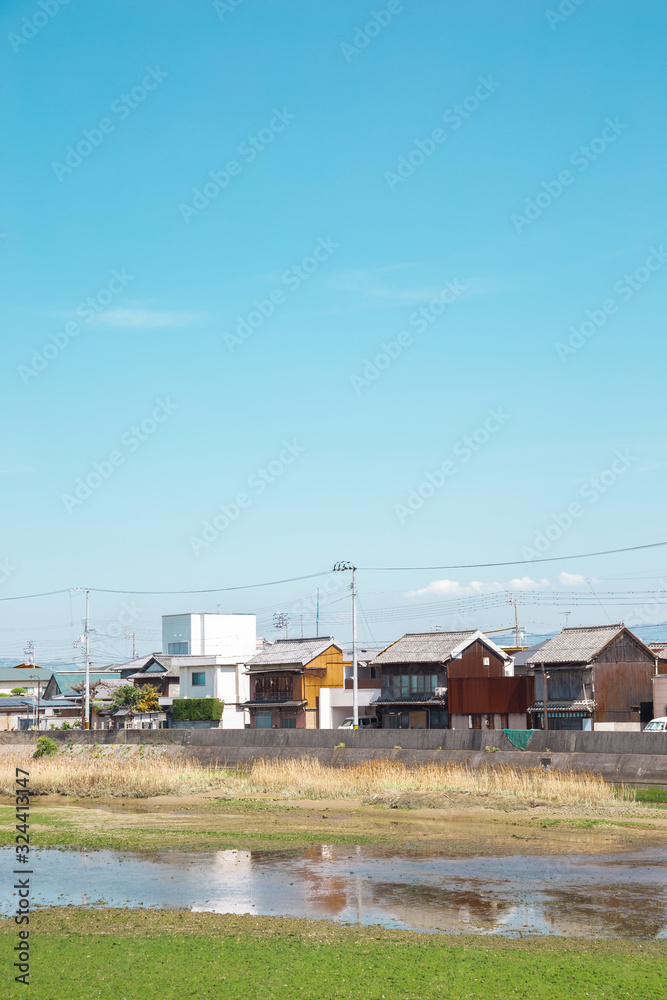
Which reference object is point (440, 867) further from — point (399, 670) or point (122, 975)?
point (399, 670)

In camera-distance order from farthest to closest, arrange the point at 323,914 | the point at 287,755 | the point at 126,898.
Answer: the point at 287,755 < the point at 126,898 < the point at 323,914

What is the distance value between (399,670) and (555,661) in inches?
472

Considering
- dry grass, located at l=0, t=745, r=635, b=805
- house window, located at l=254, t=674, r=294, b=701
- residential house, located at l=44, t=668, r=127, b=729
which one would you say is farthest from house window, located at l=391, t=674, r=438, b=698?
residential house, located at l=44, t=668, r=127, b=729

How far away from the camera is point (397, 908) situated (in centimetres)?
1911

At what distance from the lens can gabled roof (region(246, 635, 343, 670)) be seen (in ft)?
233

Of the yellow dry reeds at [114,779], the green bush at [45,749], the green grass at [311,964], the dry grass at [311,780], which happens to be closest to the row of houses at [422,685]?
the dry grass at [311,780]

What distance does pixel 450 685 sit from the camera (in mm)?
62344

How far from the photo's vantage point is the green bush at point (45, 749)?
55928mm

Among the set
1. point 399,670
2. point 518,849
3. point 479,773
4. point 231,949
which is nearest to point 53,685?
point 399,670

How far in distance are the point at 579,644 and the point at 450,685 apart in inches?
373

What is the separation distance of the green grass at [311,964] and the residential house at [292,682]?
176ft

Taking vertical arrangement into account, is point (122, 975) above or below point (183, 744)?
above

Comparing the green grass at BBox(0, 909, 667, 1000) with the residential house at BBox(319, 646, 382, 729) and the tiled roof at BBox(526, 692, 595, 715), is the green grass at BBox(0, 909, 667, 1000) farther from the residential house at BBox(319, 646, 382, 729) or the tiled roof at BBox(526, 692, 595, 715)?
the residential house at BBox(319, 646, 382, 729)

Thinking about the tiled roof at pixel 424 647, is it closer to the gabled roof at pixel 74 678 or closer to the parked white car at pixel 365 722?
the parked white car at pixel 365 722
